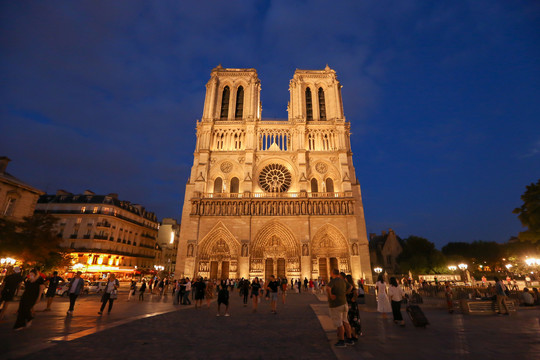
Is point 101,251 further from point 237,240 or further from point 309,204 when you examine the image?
point 309,204

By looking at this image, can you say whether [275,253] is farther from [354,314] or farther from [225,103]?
[354,314]

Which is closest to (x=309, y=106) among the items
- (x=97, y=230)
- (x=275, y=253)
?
(x=275, y=253)

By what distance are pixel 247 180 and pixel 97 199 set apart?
792 inches

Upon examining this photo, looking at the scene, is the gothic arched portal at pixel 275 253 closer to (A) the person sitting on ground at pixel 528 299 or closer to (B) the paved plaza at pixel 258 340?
(A) the person sitting on ground at pixel 528 299

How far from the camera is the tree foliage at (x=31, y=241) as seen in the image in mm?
14242

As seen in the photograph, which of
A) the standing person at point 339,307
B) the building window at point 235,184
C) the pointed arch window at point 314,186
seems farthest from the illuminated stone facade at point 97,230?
the standing person at point 339,307

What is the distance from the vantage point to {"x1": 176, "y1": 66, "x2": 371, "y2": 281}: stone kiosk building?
27141 mm

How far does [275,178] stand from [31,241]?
72.7 feet

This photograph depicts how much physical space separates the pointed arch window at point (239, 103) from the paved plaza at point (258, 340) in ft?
100

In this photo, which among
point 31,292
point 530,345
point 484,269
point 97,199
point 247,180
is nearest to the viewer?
point 530,345

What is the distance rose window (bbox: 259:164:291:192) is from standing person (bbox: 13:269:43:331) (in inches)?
991

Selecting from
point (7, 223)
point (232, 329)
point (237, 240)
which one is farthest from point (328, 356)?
point (237, 240)

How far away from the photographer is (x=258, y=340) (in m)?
5.38

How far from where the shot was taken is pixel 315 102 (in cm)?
3544
